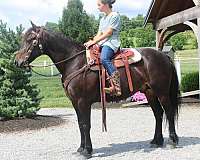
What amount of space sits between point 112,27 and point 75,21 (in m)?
65.2

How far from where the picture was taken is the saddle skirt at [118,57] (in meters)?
7.15

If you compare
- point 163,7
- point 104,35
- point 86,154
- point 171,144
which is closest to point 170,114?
point 171,144

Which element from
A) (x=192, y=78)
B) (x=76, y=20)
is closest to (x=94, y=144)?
(x=192, y=78)

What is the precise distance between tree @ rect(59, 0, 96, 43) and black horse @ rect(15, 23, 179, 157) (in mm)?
48650

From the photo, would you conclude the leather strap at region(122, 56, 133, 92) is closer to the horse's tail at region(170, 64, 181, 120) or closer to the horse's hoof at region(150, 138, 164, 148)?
the horse's tail at region(170, 64, 181, 120)

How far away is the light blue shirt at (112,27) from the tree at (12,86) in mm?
4560

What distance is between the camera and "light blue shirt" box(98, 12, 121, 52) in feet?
23.1

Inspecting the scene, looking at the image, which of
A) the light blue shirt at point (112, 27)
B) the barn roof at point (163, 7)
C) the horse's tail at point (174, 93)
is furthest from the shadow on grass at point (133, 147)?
the barn roof at point (163, 7)

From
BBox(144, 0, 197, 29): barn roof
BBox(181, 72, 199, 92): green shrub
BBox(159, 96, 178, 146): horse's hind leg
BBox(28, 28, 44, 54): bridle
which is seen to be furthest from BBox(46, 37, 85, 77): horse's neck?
BBox(181, 72, 199, 92): green shrub

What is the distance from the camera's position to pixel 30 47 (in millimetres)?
7059

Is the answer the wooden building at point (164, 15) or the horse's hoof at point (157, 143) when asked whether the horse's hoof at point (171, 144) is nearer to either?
the horse's hoof at point (157, 143)

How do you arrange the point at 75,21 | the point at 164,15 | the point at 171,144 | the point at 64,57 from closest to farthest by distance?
1. the point at 64,57
2. the point at 171,144
3. the point at 164,15
4. the point at 75,21

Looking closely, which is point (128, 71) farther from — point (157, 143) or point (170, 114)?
point (157, 143)

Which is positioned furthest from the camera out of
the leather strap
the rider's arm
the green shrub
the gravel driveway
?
the green shrub
